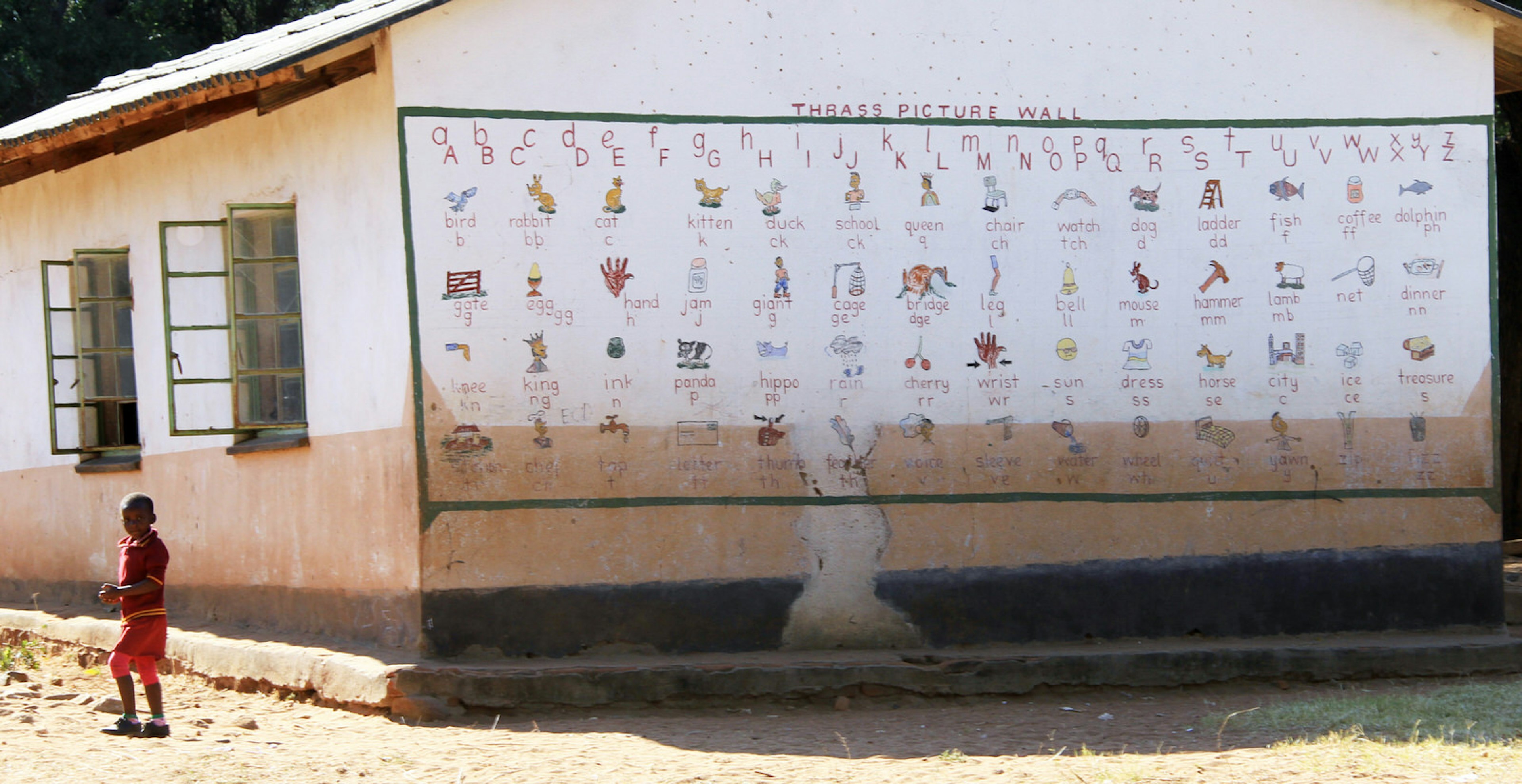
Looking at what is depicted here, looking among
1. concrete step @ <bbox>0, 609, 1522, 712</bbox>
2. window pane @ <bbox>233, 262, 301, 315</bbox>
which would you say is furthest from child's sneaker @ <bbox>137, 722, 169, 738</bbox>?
window pane @ <bbox>233, 262, 301, 315</bbox>

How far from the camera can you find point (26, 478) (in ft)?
30.9

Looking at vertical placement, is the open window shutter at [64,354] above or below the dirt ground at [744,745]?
above

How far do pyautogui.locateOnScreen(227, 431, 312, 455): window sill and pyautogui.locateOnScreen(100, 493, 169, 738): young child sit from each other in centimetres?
137

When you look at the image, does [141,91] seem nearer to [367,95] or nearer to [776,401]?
[367,95]

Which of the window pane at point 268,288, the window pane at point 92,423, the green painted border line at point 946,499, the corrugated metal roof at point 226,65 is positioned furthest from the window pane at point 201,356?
the green painted border line at point 946,499

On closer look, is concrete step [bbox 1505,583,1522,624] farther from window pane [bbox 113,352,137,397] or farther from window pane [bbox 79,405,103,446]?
window pane [bbox 79,405,103,446]

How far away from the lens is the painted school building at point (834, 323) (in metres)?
6.84

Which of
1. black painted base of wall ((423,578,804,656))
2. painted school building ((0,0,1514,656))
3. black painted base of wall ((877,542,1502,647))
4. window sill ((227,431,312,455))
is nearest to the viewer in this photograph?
black painted base of wall ((423,578,804,656))

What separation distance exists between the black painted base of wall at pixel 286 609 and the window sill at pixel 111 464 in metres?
0.73

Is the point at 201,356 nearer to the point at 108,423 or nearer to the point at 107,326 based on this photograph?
the point at 107,326

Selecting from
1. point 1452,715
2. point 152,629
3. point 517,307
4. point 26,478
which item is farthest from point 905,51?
point 26,478

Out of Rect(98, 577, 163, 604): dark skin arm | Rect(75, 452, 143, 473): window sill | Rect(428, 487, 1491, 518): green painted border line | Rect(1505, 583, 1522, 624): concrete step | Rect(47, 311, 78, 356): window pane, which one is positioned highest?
Rect(47, 311, 78, 356): window pane

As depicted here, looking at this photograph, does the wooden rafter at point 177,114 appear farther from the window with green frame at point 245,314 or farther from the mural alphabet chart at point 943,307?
the mural alphabet chart at point 943,307

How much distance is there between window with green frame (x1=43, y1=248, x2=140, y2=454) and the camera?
857cm
